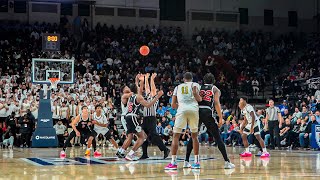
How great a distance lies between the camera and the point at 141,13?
1447 inches

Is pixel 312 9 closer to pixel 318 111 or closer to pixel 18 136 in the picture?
pixel 318 111

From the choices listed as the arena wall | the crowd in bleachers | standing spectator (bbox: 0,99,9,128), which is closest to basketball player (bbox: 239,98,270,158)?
the crowd in bleachers

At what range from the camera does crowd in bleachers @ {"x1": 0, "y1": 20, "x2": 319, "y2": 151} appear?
904 inches

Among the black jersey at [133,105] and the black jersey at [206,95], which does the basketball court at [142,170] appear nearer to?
the black jersey at [133,105]

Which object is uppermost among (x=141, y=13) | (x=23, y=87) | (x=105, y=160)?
(x=141, y=13)

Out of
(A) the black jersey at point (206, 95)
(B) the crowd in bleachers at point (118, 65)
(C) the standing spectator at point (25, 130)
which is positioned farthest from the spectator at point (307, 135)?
(C) the standing spectator at point (25, 130)

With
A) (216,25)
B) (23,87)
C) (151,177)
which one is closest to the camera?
(151,177)

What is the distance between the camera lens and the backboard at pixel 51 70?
2208cm

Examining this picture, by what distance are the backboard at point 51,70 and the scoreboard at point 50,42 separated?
1.20 meters

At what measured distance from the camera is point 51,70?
2217 cm

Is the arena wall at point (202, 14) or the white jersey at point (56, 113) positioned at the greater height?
the arena wall at point (202, 14)

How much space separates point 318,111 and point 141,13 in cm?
1909

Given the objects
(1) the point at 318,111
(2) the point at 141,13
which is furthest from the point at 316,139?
(2) the point at 141,13

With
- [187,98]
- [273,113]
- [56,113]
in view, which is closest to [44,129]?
[56,113]
